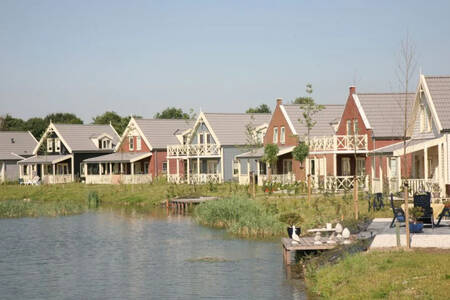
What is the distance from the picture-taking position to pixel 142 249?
28.5 metres

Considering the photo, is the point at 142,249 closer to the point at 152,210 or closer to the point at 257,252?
the point at 257,252

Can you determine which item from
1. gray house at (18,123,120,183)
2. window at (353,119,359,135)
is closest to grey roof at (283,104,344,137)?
window at (353,119,359,135)

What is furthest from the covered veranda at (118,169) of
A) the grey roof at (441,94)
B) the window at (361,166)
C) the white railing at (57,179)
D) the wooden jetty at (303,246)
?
the wooden jetty at (303,246)

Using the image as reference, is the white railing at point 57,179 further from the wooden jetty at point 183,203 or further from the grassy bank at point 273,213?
the grassy bank at point 273,213

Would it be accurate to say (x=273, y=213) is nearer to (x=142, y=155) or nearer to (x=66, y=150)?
(x=142, y=155)

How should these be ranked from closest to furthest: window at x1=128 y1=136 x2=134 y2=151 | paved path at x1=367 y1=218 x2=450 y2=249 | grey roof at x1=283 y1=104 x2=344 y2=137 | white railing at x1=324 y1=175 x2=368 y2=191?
paved path at x1=367 y1=218 x2=450 y2=249, white railing at x1=324 y1=175 x2=368 y2=191, grey roof at x1=283 y1=104 x2=344 y2=137, window at x1=128 y1=136 x2=134 y2=151

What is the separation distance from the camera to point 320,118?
53812 millimetres

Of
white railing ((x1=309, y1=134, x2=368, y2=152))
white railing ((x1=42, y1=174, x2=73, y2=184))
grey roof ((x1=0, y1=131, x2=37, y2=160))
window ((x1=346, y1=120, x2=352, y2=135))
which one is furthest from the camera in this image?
grey roof ((x1=0, y1=131, x2=37, y2=160))

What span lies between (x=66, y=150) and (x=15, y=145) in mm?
11554

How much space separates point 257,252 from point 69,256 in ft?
22.9

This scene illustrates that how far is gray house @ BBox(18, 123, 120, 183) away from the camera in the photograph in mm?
70250

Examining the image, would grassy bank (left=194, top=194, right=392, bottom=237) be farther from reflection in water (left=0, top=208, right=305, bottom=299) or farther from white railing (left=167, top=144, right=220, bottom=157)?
white railing (left=167, top=144, right=220, bottom=157)

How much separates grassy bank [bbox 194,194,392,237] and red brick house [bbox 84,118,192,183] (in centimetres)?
2586

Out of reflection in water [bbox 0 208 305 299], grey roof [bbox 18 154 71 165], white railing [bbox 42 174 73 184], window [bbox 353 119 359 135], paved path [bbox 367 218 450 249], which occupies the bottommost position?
reflection in water [bbox 0 208 305 299]
